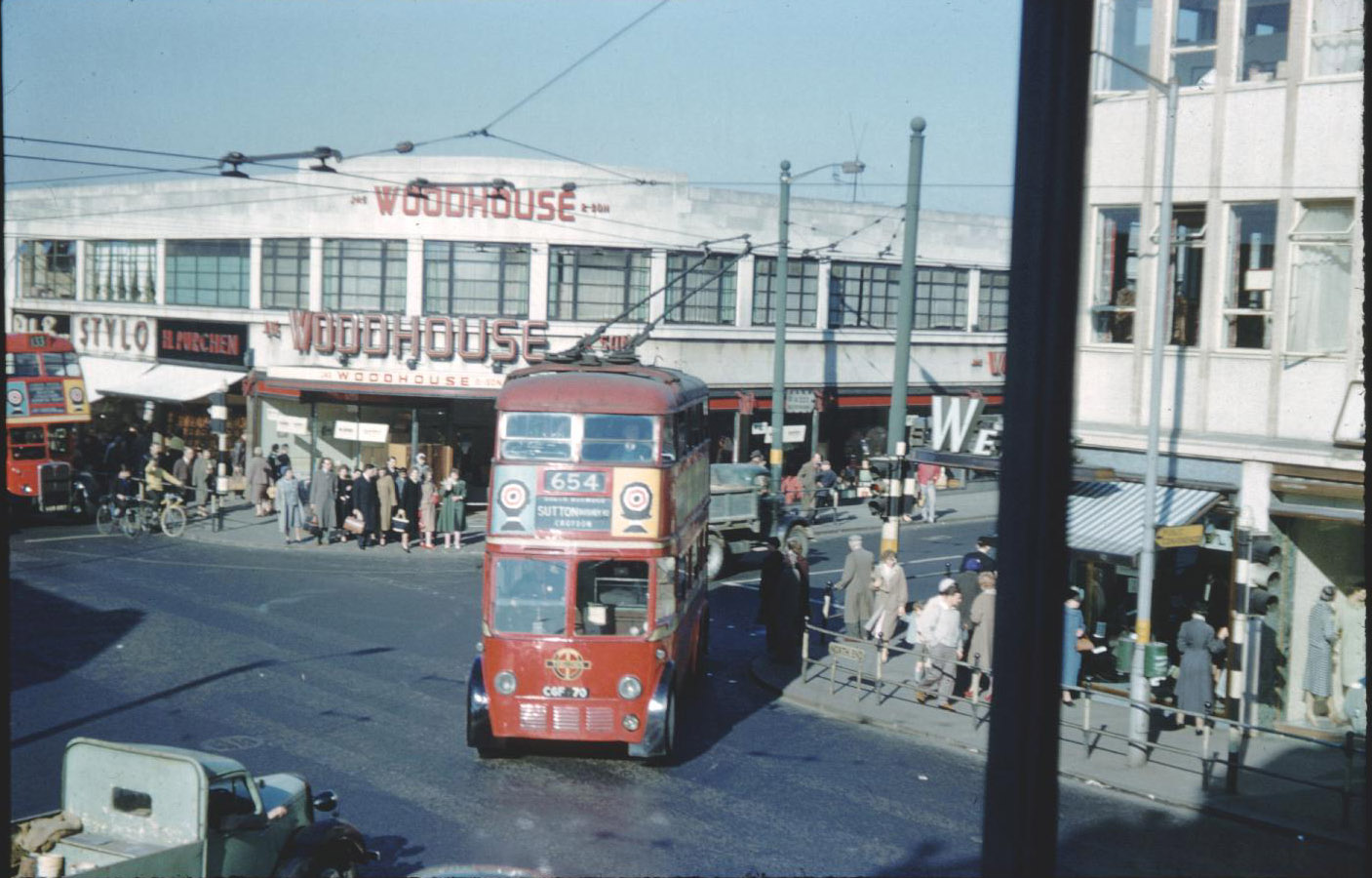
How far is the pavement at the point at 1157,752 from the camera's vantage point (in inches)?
489

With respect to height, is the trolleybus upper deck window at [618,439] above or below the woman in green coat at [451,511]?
above

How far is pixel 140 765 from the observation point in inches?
327

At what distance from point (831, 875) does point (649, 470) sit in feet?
15.9

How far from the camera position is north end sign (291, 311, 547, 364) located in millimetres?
33844

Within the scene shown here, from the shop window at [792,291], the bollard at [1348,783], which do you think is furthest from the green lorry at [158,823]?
the shop window at [792,291]

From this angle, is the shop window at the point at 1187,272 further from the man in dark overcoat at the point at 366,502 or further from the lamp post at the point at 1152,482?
the man in dark overcoat at the point at 366,502

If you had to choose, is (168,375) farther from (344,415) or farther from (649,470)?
(649,470)

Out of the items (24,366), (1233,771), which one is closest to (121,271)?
(24,366)

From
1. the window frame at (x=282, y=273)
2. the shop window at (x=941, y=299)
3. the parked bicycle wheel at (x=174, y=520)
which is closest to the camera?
the parked bicycle wheel at (x=174, y=520)

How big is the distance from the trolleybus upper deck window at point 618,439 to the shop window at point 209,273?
27.1 metres

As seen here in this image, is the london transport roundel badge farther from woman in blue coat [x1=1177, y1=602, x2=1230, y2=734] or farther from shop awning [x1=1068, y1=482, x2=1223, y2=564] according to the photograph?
woman in blue coat [x1=1177, y1=602, x2=1230, y2=734]

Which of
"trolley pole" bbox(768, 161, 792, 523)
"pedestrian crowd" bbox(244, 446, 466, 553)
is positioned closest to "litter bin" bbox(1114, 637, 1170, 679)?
"trolley pole" bbox(768, 161, 792, 523)

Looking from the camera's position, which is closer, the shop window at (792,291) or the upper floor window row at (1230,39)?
the upper floor window row at (1230,39)

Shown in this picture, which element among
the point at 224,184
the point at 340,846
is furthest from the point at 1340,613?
the point at 224,184
